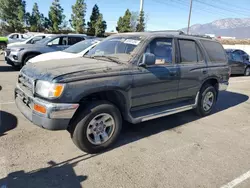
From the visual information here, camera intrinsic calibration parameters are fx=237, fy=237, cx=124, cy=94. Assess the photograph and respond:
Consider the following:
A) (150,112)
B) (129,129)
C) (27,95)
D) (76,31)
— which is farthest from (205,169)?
(76,31)

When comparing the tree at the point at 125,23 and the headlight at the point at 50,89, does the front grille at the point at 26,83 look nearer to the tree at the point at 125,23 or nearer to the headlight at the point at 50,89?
the headlight at the point at 50,89

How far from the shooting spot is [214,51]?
577 centimetres

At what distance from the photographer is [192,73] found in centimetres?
498

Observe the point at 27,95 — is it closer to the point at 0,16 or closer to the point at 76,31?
the point at 76,31

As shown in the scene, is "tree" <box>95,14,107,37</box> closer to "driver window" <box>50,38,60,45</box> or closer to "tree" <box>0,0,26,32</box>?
"tree" <box>0,0,26,32</box>

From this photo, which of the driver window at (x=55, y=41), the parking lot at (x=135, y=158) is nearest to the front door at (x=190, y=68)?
the parking lot at (x=135, y=158)

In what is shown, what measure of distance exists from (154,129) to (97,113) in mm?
1684

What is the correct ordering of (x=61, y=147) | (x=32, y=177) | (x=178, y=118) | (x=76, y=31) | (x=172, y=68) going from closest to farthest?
1. (x=32, y=177)
2. (x=61, y=147)
3. (x=172, y=68)
4. (x=178, y=118)
5. (x=76, y=31)

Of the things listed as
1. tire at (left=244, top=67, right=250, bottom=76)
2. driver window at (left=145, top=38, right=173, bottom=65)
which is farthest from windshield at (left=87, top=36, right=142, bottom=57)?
tire at (left=244, top=67, right=250, bottom=76)

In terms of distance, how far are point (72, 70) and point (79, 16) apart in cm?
4057

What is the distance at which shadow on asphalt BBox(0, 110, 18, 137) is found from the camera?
4269 millimetres

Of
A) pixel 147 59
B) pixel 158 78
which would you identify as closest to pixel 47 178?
pixel 147 59

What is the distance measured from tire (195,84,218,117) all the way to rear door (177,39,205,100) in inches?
12.7

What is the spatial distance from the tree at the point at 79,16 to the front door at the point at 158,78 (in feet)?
127
